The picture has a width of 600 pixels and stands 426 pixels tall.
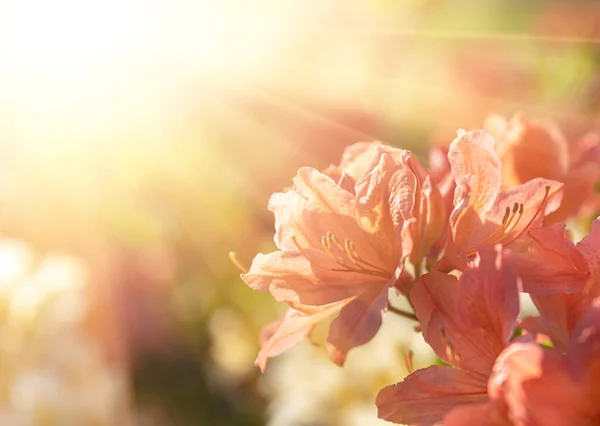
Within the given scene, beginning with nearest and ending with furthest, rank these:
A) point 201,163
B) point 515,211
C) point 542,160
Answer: point 515,211 < point 542,160 < point 201,163

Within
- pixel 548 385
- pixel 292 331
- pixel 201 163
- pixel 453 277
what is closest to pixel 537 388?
pixel 548 385

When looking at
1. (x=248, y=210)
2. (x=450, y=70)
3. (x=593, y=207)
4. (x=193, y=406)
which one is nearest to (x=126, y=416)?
(x=193, y=406)

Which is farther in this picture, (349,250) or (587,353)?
(349,250)

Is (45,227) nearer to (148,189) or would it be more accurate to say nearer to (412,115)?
(148,189)

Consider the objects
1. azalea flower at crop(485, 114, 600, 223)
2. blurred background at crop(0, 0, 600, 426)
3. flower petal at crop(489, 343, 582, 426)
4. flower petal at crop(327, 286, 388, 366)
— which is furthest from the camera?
blurred background at crop(0, 0, 600, 426)

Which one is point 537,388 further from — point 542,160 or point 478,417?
point 542,160

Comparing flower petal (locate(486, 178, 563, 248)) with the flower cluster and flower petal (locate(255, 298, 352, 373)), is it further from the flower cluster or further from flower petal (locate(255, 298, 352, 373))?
flower petal (locate(255, 298, 352, 373))

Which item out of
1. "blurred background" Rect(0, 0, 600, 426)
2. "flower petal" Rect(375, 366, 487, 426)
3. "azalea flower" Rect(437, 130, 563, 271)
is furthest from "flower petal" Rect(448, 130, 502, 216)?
"blurred background" Rect(0, 0, 600, 426)
